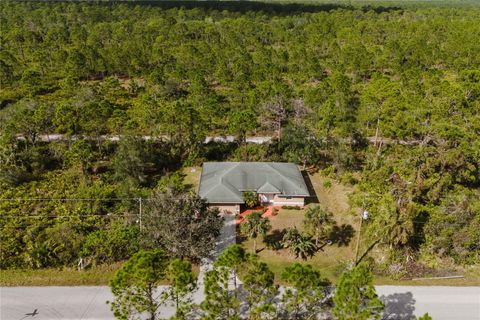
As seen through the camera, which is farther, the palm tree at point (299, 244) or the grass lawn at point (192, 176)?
the grass lawn at point (192, 176)

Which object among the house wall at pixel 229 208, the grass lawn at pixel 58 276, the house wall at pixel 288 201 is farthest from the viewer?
the house wall at pixel 288 201

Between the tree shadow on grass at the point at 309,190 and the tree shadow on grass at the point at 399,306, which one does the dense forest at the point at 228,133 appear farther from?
the tree shadow on grass at the point at 399,306

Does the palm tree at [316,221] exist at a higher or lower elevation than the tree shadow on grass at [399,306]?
higher

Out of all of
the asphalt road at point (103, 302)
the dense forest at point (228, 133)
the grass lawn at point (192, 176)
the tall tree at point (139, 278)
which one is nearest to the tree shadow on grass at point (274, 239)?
the dense forest at point (228, 133)

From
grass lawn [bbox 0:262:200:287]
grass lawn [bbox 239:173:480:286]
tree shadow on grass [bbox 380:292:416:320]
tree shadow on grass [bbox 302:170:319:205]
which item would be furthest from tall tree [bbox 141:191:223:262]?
tree shadow on grass [bbox 380:292:416:320]

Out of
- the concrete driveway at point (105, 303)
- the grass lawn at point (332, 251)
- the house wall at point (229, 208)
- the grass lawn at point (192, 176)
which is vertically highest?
the grass lawn at point (192, 176)

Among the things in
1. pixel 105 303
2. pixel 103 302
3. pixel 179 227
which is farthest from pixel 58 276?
pixel 179 227

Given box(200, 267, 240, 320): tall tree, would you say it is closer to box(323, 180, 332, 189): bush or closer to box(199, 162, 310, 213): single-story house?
box(199, 162, 310, 213): single-story house

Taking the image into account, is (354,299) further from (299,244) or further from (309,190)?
(309,190)
